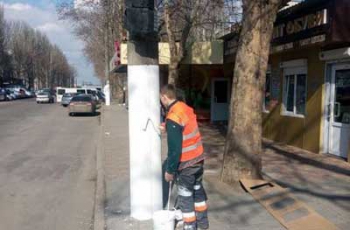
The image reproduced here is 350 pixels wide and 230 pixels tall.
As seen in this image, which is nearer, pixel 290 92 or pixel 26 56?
pixel 290 92

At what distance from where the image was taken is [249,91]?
7566 millimetres

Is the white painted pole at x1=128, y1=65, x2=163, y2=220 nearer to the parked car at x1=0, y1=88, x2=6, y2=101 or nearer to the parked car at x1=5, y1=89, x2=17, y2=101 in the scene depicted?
the parked car at x1=0, y1=88, x2=6, y2=101

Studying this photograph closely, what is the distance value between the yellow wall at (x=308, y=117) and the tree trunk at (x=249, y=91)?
4404 millimetres

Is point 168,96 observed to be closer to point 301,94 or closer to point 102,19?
point 301,94

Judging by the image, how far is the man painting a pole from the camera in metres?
5.80

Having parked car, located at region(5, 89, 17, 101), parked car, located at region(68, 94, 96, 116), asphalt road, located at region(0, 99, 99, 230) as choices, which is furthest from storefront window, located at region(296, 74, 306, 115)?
parked car, located at region(5, 89, 17, 101)

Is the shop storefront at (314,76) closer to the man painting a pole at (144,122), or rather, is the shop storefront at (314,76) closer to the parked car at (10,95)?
the man painting a pole at (144,122)

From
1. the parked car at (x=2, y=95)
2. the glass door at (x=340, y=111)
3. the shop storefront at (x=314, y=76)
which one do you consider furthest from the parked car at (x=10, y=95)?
the glass door at (x=340, y=111)

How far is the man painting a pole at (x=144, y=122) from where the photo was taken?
19.0ft

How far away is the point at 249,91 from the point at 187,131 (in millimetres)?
2614

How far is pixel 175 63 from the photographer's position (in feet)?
56.2

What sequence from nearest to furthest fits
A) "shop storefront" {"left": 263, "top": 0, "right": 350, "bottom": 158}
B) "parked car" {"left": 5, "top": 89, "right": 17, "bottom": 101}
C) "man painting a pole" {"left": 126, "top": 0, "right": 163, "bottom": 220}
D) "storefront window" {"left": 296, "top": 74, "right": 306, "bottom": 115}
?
"man painting a pole" {"left": 126, "top": 0, "right": 163, "bottom": 220} → "shop storefront" {"left": 263, "top": 0, "right": 350, "bottom": 158} → "storefront window" {"left": 296, "top": 74, "right": 306, "bottom": 115} → "parked car" {"left": 5, "top": 89, "right": 17, "bottom": 101}

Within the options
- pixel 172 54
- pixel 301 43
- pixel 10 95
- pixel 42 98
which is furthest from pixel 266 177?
pixel 10 95

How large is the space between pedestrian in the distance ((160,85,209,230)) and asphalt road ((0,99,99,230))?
1.58 meters
